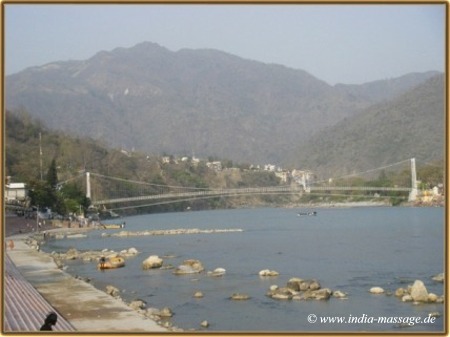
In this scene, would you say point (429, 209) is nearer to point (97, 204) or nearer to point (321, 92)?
point (97, 204)

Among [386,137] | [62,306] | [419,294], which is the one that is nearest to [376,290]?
[419,294]

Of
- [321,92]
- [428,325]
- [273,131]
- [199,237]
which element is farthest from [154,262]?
[321,92]

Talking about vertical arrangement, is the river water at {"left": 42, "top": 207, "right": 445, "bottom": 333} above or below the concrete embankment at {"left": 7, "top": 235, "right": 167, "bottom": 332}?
below

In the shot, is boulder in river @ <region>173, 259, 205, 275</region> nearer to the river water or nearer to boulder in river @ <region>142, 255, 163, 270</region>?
the river water

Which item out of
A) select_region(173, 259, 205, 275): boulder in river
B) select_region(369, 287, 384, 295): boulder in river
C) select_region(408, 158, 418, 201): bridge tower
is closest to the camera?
select_region(369, 287, 384, 295): boulder in river

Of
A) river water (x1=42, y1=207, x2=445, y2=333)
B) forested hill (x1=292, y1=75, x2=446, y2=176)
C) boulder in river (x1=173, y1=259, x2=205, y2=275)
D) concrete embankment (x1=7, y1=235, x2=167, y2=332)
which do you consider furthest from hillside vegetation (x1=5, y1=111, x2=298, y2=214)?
concrete embankment (x1=7, y1=235, x2=167, y2=332)

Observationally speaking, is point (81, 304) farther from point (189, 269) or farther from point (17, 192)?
point (17, 192)

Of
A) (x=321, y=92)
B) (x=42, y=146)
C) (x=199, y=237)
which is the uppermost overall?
(x=321, y=92)
